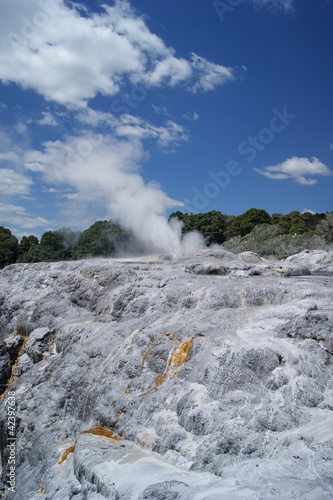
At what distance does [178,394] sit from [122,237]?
1267 inches

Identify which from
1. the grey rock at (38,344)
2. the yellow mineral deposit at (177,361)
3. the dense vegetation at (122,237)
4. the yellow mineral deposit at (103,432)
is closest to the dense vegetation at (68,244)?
the dense vegetation at (122,237)

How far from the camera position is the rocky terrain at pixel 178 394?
19.4 ft

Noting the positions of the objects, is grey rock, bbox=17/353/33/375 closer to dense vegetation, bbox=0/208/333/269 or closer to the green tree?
dense vegetation, bbox=0/208/333/269

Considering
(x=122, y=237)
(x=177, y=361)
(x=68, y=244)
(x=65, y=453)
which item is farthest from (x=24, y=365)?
(x=68, y=244)

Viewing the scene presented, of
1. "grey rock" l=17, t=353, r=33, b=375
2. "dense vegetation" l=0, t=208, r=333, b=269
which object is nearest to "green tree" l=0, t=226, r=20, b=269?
"dense vegetation" l=0, t=208, r=333, b=269

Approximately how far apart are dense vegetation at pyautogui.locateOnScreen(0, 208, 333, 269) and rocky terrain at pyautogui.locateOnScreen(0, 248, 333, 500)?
20531mm

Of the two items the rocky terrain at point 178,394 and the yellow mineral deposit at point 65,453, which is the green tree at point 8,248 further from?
the yellow mineral deposit at point 65,453

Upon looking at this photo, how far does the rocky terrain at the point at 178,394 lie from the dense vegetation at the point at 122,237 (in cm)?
2053

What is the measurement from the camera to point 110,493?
5832mm

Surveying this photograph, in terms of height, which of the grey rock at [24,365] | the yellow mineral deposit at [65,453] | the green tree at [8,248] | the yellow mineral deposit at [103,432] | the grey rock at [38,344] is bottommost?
the yellow mineral deposit at [65,453]

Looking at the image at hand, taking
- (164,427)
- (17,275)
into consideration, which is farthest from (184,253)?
(164,427)

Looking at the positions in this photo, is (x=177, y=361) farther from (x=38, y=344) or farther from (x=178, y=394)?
(x=38, y=344)

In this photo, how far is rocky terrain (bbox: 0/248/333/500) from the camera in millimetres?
5918

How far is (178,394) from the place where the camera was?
7805 millimetres
